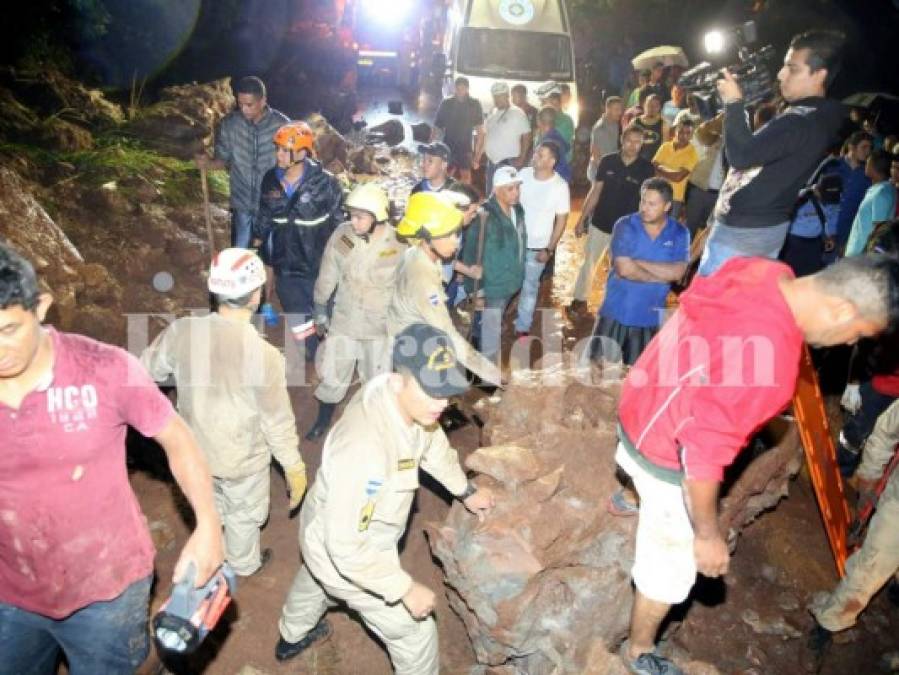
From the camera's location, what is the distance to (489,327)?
20.0ft

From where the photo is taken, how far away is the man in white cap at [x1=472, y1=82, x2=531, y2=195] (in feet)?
30.4

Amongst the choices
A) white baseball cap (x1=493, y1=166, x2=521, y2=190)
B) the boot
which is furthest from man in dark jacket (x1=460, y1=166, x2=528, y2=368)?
the boot

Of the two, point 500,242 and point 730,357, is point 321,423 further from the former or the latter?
point 730,357

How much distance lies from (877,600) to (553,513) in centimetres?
252

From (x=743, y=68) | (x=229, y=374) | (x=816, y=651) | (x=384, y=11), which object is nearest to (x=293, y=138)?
(x=229, y=374)

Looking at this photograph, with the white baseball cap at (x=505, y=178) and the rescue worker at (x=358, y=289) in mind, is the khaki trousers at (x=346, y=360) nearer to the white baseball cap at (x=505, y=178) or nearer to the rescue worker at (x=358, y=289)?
the rescue worker at (x=358, y=289)

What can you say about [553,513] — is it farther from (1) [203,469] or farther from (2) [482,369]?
(1) [203,469]

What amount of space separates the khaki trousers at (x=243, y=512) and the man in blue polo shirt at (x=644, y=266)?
8.86 feet

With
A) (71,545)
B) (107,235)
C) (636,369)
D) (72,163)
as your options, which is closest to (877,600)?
(636,369)

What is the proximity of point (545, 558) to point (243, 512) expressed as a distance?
1.76 m

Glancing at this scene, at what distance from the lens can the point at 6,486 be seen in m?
2.04

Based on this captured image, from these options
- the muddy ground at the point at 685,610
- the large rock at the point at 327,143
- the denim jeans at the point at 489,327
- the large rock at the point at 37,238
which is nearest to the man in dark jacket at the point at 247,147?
the large rock at the point at 37,238

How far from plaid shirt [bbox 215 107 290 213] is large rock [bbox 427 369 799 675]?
3603 millimetres

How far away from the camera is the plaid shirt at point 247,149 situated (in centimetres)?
569
